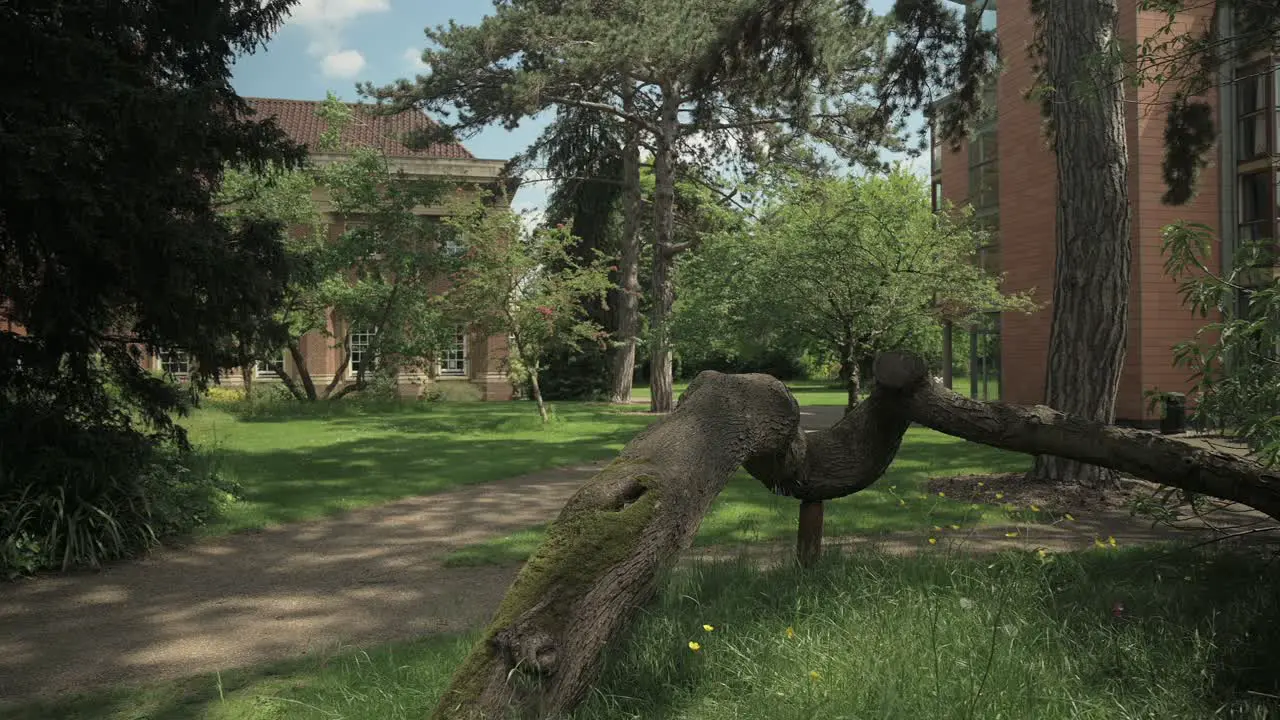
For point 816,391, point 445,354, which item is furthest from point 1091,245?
point 816,391

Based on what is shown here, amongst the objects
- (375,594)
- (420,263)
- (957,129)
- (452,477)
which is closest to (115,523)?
(375,594)

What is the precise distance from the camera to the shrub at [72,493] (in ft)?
22.2

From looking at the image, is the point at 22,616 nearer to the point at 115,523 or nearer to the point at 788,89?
the point at 115,523

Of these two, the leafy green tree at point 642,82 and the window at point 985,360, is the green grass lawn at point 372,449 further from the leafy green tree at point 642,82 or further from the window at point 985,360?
the window at point 985,360

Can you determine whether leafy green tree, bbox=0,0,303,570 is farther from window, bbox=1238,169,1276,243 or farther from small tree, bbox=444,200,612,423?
window, bbox=1238,169,1276,243

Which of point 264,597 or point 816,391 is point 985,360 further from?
point 264,597

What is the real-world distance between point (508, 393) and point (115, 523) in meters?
25.1

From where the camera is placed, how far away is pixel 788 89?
11859 millimetres

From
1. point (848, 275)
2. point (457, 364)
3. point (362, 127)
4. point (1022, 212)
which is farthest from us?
point (362, 127)

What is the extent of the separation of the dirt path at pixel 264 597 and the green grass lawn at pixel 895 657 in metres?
0.49

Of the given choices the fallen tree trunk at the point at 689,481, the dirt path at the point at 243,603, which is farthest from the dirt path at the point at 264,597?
the fallen tree trunk at the point at 689,481

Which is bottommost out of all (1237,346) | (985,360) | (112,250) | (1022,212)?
(985,360)

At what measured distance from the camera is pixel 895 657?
11.2 feet

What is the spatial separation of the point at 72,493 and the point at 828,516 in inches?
253
